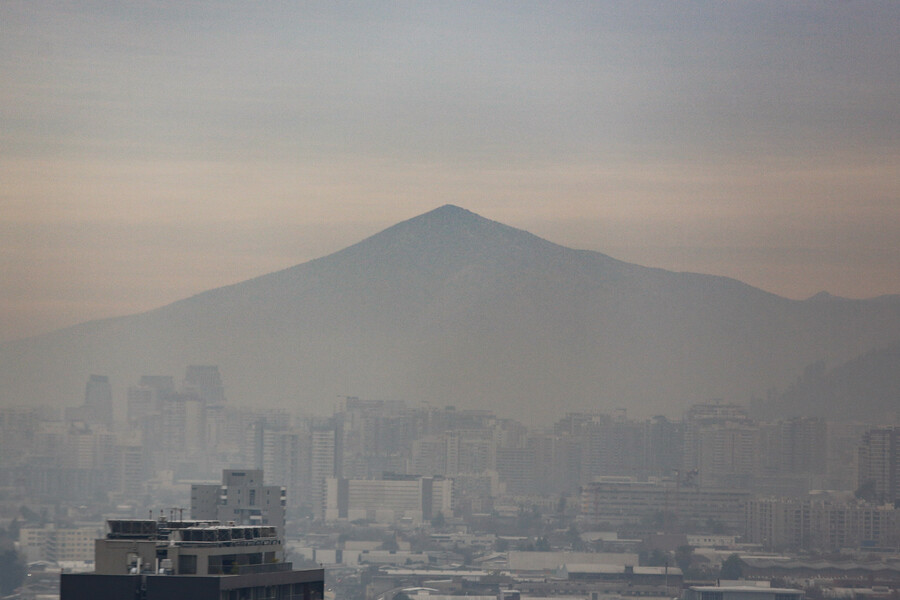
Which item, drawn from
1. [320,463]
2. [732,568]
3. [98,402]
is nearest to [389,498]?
[320,463]

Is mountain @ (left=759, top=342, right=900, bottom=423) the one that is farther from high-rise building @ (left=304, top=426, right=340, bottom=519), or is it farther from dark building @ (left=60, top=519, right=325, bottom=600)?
dark building @ (left=60, top=519, right=325, bottom=600)

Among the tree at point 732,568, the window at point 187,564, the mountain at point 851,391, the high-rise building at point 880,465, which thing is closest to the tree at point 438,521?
the mountain at point 851,391

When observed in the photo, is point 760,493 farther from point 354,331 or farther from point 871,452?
point 354,331

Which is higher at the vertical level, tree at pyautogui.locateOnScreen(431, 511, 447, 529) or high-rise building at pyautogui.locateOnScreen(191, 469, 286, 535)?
high-rise building at pyautogui.locateOnScreen(191, 469, 286, 535)

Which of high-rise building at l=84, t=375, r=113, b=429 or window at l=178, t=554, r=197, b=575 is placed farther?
high-rise building at l=84, t=375, r=113, b=429

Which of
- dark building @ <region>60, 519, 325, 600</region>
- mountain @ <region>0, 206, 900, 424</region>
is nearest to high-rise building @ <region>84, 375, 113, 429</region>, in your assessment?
mountain @ <region>0, 206, 900, 424</region>

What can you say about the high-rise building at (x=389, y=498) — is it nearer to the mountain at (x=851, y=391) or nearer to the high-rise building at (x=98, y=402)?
the high-rise building at (x=98, y=402)
